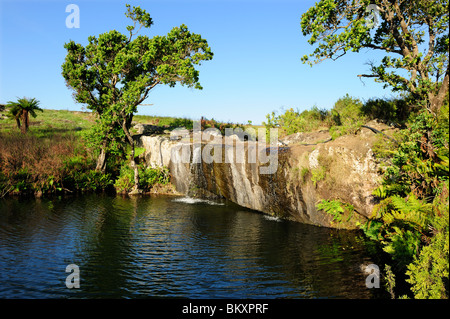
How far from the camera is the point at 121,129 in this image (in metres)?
27.6

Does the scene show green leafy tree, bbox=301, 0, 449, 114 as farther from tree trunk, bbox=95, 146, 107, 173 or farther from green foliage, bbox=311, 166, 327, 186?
tree trunk, bbox=95, 146, 107, 173

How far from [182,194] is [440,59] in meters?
18.3

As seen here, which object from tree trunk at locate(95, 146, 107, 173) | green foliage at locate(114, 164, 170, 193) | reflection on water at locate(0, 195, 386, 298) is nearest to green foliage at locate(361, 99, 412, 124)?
reflection on water at locate(0, 195, 386, 298)

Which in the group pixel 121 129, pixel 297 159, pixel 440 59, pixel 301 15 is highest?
pixel 301 15

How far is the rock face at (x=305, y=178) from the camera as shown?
→ 591 inches

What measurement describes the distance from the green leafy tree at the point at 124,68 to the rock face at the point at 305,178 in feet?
25.0

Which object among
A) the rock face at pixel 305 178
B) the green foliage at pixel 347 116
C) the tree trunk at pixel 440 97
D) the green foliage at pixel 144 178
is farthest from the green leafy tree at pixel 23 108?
the tree trunk at pixel 440 97

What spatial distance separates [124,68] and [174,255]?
19.0m

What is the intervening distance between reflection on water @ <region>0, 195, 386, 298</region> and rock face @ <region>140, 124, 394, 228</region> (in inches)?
41.2

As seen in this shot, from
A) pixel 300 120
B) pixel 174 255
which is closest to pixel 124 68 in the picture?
pixel 300 120

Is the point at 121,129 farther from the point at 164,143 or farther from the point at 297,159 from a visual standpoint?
the point at 297,159

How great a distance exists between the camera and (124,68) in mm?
26078
